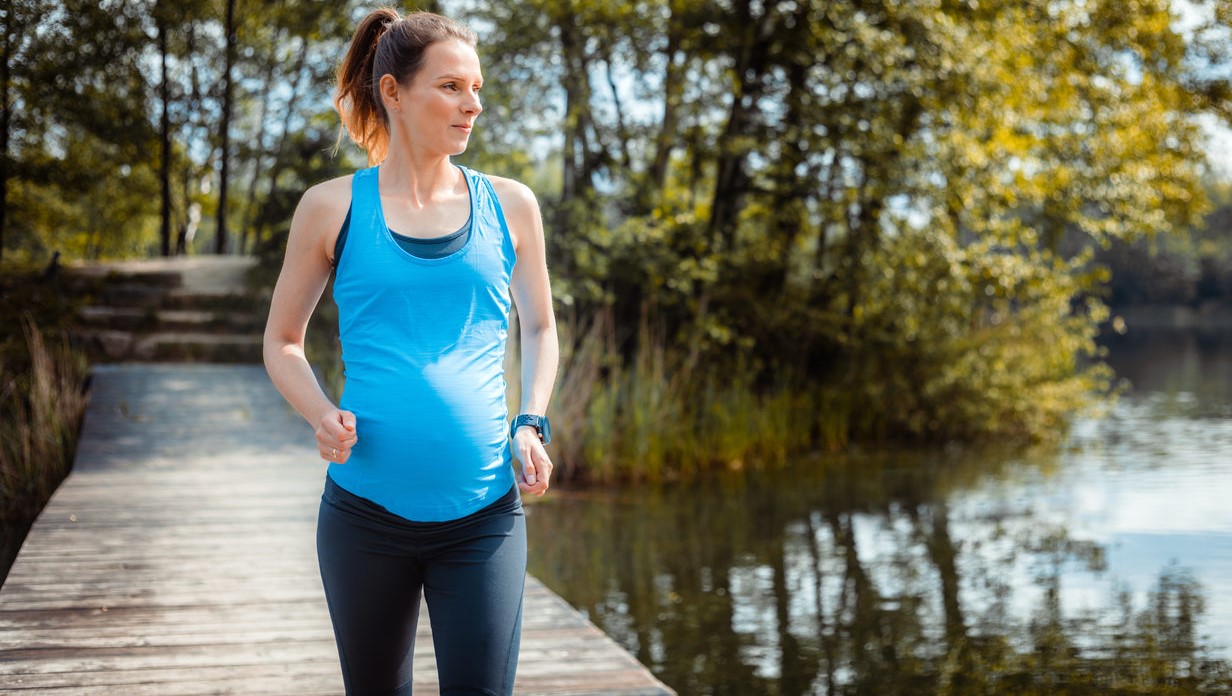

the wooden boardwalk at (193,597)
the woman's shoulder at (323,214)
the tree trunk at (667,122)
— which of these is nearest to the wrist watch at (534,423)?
the woman's shoulder at (323,214)

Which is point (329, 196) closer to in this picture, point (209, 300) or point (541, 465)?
point (541, 465)

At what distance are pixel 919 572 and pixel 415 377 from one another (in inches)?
223

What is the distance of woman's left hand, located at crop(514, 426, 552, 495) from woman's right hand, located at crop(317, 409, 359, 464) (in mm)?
261

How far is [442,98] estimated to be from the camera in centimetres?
182

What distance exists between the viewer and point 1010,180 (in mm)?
12258

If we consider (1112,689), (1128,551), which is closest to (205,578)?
(1112,689)

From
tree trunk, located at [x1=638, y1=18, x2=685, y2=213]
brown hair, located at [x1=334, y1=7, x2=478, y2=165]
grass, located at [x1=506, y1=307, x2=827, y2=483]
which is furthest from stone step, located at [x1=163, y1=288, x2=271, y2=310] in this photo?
brown hair, located at [x1=334, y1=7, x2=478, y2=165]

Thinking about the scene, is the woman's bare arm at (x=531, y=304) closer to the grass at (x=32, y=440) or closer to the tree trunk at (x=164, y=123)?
the grass at (x=32, y=440)

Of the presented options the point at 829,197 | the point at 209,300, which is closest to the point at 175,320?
the point at 209,300

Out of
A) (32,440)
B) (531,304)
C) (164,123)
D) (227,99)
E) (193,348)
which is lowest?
(32,440)

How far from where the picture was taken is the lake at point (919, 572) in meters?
5.18

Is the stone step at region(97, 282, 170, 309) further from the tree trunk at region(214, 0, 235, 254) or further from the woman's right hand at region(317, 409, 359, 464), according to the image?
the woman's right hand at region(317, 409, 359, 464)

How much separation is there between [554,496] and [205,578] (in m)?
4.63

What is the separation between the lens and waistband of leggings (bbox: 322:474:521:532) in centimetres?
176
